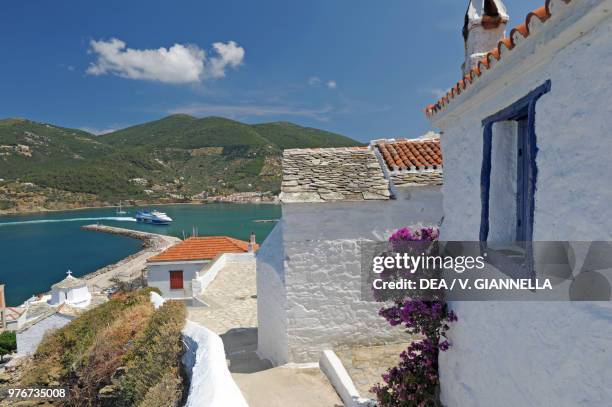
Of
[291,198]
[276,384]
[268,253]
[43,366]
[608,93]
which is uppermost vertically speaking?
[608,93]

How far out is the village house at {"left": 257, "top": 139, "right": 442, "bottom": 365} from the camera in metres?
8.64

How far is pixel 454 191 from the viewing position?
5.23 m

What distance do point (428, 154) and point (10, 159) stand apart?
605 feet

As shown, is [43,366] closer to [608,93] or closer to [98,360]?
[98,360]

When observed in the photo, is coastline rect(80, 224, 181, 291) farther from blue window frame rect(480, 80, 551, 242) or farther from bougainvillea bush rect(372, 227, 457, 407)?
blue window frame rect(480, 80, 551, 242)

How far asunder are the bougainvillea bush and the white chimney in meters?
2.89

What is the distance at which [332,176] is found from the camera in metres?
9.52

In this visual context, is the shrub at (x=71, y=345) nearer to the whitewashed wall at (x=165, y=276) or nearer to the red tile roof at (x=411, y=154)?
the whitewashed wall at (x=165, y=276)

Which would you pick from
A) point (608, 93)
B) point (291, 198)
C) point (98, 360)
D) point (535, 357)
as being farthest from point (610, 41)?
point (98, 360)

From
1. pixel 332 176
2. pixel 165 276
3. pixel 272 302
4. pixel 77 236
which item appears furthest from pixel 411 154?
pixel 77 236

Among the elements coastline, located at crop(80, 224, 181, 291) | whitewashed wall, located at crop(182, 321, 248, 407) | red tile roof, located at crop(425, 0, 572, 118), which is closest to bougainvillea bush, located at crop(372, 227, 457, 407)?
red tile roof, located at crop(425, 0, 572, 118)

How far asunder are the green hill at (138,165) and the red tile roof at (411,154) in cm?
13220

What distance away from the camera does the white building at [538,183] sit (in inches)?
101

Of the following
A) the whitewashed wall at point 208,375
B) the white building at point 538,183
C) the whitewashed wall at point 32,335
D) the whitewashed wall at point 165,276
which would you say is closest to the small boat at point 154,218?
the whitewashed wall at point 32,335
